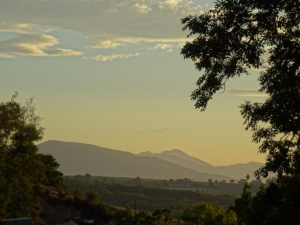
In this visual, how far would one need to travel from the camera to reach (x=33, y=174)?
94.1 meters

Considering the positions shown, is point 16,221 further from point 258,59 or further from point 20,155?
point 258,59

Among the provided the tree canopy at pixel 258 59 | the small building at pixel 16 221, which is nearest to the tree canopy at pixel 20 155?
the small building at pixel 16 221

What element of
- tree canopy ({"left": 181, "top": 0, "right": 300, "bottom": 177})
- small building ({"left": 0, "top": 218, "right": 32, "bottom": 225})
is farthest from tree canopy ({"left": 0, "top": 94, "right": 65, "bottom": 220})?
tree canopy ({"left": 181, "top": 0, "right": 300, "bottom": 177})

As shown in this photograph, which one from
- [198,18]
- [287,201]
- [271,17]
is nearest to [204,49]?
[198,18]

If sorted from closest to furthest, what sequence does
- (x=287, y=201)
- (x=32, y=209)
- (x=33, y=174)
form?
(x=287, y=201) → (x=32, y=209) → (x=33, y=174)

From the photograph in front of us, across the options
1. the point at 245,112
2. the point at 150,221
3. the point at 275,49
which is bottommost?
the point at 150,221

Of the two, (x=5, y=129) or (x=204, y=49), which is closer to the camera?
(x=204, y=49)

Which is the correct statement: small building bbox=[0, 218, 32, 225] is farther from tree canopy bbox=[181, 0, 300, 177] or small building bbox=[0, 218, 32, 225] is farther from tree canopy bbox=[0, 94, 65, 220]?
tree canopy bbox=[181, 0, 300, 177]

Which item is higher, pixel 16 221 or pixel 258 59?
pixel 258 59

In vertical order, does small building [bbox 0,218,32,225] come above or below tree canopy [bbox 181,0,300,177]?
below

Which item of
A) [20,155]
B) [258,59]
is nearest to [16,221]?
[20,155]

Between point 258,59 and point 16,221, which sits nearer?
point 258,59

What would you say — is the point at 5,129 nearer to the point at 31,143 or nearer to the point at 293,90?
the point at 31,143

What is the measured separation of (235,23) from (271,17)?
145cm
